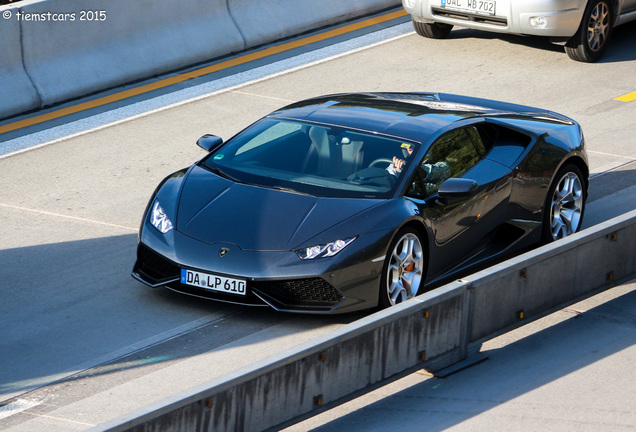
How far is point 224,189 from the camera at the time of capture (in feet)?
25.1

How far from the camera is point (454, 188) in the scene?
7527mm

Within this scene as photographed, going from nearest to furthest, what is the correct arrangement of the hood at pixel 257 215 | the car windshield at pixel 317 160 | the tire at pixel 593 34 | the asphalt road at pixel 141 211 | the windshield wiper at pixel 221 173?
the asphalt road at pixel 141 211, the hood at pixel 257 215, the car windshield at pixel 317 160, the windshield wiper at pixel 221 173, the tire at pixel 593 34

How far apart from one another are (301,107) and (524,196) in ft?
5.86

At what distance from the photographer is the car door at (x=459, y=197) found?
7.60 m

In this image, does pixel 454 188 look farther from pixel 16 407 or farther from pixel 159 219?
pixel 16 407

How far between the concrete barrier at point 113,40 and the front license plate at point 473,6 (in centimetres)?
277

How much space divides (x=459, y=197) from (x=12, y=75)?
625cm

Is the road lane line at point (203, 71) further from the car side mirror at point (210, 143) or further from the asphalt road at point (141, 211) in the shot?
the car side mirror at point (210, 143)

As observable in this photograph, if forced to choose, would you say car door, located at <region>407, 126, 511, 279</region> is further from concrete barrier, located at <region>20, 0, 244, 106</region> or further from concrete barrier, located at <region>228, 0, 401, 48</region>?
concrete barrier, located at <region>228, 0, 401, 48</region>

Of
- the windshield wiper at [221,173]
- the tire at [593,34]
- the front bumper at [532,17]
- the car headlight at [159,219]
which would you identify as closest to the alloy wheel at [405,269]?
the windshield wiper at [221,173]

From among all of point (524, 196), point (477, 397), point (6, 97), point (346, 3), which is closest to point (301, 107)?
Answer: point (524, 196)

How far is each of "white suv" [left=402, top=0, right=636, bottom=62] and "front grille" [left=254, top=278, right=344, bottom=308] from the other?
7.57 m

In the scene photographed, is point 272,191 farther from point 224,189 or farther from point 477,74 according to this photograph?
point 477,74

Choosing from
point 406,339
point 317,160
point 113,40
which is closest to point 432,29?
point 113,40
